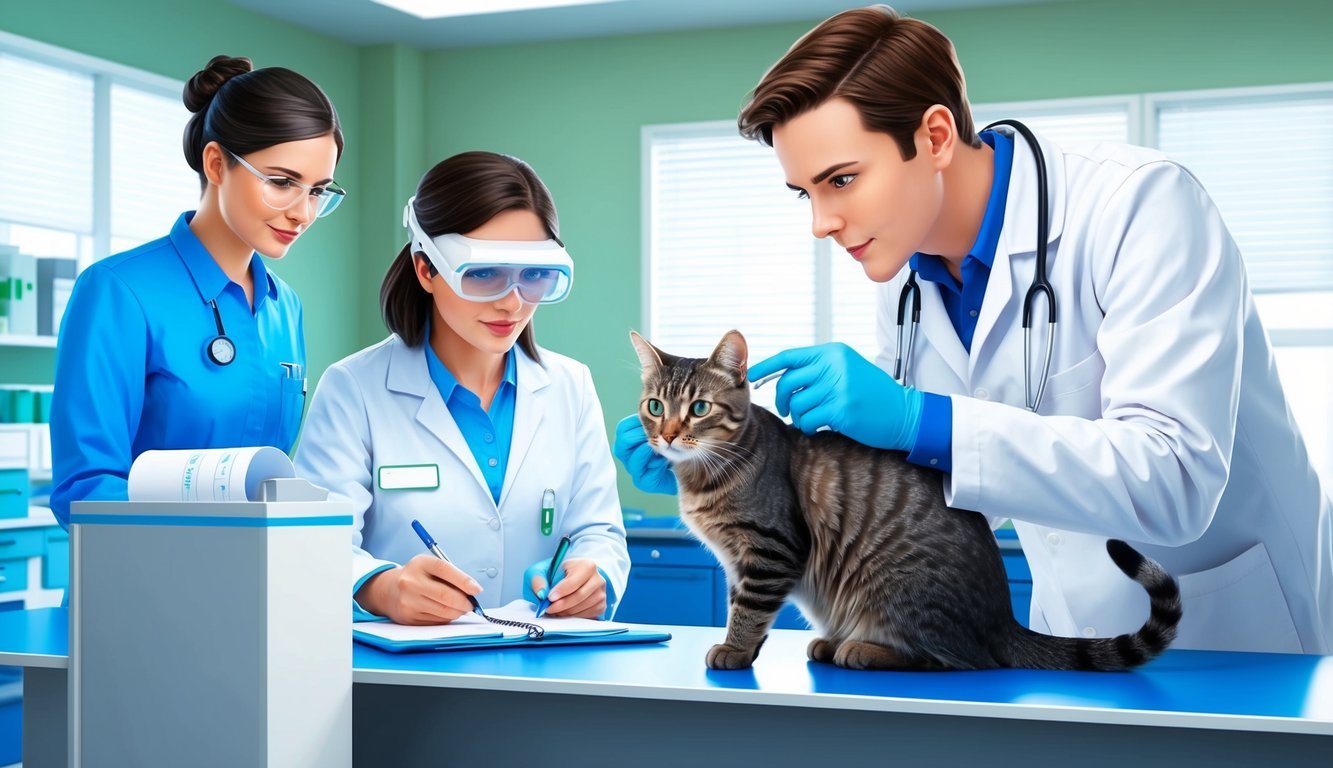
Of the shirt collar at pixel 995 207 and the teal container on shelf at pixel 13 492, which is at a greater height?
the shirt collar at pixel 995 207

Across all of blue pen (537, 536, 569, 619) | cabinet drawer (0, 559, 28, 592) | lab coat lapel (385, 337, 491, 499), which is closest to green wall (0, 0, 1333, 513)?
cabinet drawer (0, 559, 28, 592)

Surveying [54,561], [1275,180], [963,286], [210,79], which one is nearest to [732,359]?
[963,286]

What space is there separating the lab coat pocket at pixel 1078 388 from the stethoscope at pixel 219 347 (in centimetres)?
144

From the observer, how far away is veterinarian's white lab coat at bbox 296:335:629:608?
2.02 metres

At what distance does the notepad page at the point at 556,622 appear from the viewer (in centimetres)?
160

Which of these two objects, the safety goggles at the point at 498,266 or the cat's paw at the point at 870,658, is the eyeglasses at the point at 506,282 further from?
the cat's paw at the point at 870,658

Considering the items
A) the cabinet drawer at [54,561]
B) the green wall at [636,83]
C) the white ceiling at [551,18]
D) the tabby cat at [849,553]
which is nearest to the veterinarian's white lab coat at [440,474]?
the tabby cat at [849,553]

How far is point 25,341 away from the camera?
3982 millimetres

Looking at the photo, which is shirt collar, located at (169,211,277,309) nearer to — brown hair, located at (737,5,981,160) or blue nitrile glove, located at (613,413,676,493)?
blue nitrile glove, located at (613,413,676,493)

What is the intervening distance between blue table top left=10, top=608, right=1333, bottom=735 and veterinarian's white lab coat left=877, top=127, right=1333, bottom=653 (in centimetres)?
19

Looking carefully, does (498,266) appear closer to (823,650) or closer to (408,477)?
(408,477)

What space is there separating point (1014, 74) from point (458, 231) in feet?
11.9

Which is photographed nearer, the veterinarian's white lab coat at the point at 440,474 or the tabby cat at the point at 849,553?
the tabby cat at the point at 849,553

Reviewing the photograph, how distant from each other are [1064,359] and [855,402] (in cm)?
36
